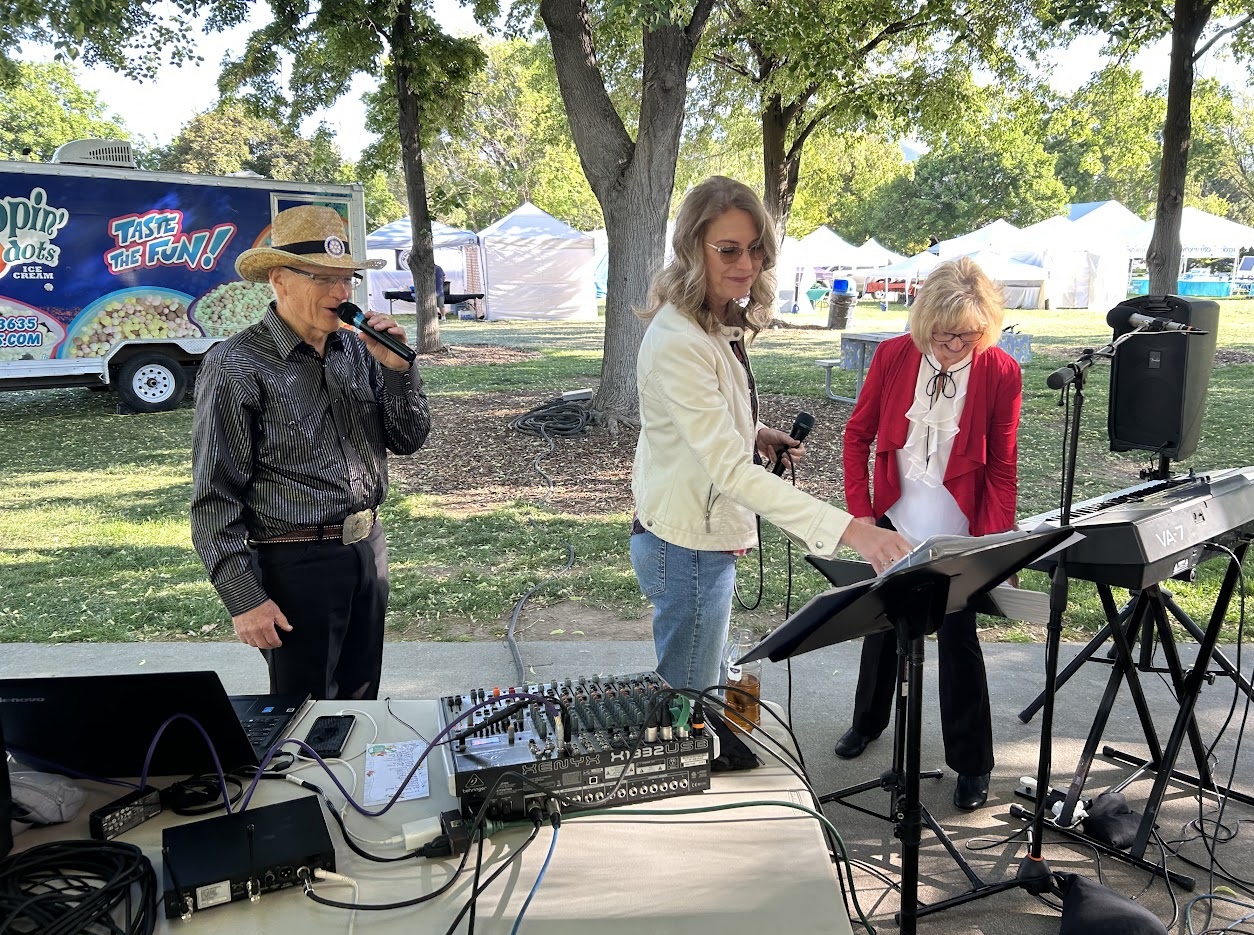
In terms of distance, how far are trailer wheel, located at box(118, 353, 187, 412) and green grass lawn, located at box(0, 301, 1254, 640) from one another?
217 mm

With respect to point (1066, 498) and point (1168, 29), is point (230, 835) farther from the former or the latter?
point (1168, 29)

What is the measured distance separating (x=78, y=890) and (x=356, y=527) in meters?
1.25

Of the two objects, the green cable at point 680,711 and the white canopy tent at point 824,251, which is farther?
the white canopy tent at point 824,251

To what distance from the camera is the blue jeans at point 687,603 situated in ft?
7.49

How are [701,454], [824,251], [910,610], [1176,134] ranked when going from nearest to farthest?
[910,610] → [701,454] → [1176,134] → [824,251]

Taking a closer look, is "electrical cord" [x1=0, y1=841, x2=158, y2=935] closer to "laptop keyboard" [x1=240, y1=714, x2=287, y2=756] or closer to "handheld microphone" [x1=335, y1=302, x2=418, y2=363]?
"laptop keyboard" [x1=240, y1=714, x2=287, y2=756]

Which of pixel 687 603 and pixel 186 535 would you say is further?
pixel 186 535

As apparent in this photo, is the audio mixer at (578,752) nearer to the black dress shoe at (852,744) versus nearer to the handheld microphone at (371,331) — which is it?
the handheld microphone at (371,331)

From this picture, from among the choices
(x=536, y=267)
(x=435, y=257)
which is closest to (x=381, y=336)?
(x=536, y=267)

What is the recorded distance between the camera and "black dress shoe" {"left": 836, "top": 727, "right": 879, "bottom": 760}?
3256mm

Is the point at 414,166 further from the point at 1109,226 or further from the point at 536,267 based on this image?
the point at 1109,226

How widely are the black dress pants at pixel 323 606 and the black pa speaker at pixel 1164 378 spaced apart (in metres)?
2.51

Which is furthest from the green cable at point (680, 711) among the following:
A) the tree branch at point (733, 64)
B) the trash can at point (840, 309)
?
the trash can at point (840, 309)

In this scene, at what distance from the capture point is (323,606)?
2.48 meters
